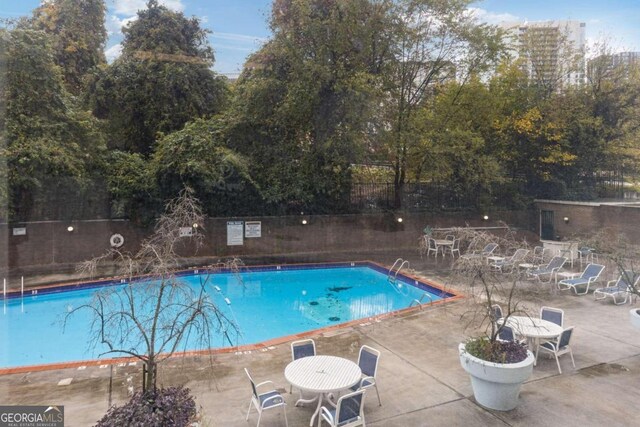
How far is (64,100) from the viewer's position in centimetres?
1301

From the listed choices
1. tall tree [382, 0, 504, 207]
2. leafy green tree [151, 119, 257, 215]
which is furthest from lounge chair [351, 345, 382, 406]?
tall tree [382, 0, 504, 207]

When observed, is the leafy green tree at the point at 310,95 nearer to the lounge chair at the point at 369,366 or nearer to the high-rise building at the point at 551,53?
the high-rise building at the point at 551,53

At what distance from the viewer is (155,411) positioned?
3352 millimetres

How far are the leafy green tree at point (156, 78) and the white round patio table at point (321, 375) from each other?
12.7 meters

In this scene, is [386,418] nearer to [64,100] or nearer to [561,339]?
[561,339]

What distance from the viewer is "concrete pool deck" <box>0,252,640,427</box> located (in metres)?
4.53

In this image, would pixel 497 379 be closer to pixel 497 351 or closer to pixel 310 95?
pixel 497 351

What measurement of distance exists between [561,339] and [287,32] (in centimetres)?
1195

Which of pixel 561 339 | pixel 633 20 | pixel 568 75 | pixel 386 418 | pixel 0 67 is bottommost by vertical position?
pixel 386 418

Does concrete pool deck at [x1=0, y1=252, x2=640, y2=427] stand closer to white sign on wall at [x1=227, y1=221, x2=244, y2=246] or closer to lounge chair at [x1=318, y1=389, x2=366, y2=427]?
lounge chair at [x1=318, y1=389, x2=366, y2=427]

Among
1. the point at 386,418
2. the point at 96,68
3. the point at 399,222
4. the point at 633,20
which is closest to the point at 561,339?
the point at 386,418

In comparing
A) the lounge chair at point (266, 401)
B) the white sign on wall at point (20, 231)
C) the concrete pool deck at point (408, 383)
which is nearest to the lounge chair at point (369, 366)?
the concrete pool deck at point (408, 383)

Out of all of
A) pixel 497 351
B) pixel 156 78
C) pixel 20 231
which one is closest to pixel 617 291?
pixel 497 351

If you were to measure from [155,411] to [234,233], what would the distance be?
1152 cm
